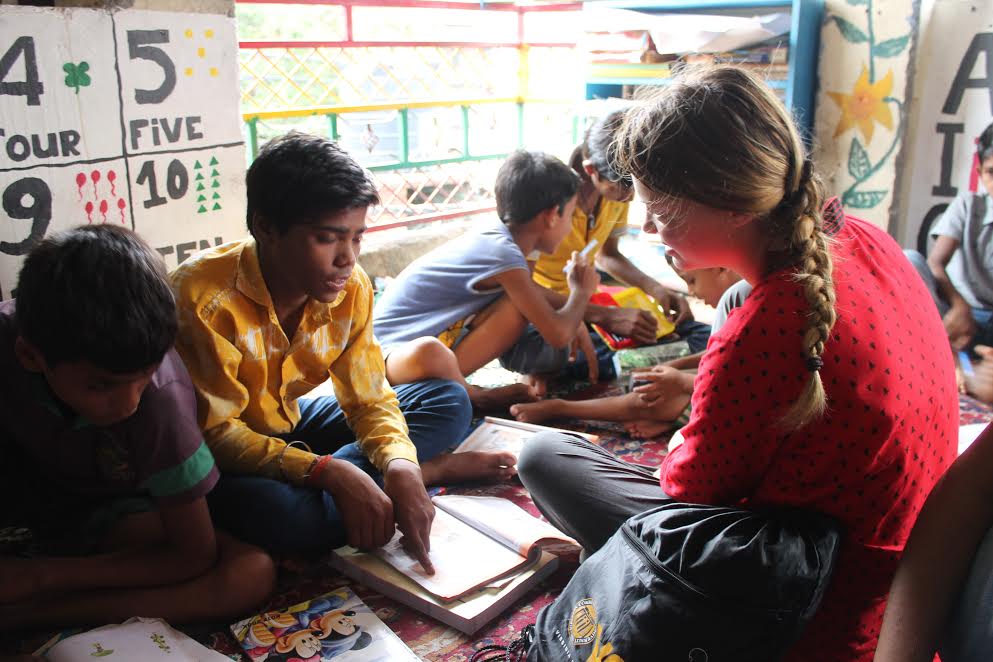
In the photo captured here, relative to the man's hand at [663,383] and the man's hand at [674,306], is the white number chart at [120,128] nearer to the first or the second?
the man's hand at [663,383]

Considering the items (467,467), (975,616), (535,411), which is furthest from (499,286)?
(975,616)

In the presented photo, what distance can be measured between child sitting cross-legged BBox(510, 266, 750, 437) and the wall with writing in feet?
5.06

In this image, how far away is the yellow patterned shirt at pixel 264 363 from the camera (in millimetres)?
1466

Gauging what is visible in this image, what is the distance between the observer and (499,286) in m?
2.36

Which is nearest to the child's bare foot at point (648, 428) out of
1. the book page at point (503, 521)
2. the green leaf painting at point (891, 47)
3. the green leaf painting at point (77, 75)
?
the book page at point (503, 521)

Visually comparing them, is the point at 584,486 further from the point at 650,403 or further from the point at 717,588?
the point at 650,403

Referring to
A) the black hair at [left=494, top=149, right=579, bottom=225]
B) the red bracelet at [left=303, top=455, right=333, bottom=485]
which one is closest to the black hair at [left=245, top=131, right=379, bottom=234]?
the red bracelet at [left=303, top=455, right=333, bottom=485]

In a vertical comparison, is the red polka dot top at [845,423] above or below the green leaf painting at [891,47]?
below

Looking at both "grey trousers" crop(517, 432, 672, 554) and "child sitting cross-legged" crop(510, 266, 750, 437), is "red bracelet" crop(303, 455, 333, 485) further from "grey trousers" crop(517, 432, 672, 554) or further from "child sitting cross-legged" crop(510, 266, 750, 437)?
"child sitting cross-legged" crop(510, 266, 750, 437)

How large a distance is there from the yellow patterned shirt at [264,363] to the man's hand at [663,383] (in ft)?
2.20

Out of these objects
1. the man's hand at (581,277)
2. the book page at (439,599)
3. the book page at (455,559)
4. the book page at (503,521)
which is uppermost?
the man's hand at (581,277)

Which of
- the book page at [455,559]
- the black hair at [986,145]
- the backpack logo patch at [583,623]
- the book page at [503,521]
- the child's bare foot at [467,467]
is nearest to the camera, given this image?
the backpack logo patch at [583,623]

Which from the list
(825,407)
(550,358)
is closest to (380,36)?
(550,358)

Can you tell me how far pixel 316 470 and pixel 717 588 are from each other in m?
0.76
